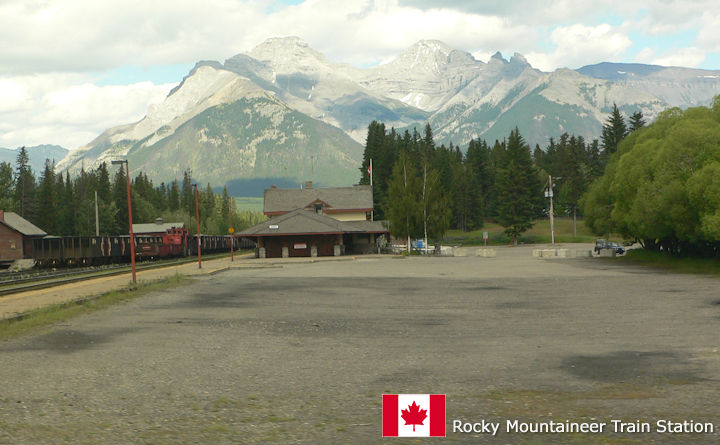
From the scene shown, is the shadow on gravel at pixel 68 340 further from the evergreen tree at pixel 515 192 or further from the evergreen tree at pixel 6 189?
the evergreen tree at pixel 515 192

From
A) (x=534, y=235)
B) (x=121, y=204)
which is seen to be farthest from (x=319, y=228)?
(x=121, y=204)

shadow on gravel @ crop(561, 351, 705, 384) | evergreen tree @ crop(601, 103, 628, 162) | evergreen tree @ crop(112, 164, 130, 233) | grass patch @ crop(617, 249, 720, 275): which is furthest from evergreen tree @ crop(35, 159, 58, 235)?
shadow on gravel @ crop(561, 351, 705, 384)

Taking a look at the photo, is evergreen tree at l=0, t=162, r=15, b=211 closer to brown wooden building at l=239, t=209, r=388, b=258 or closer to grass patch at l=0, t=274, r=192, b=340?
brown wooden building at l=239, t=209, r=388, b=258

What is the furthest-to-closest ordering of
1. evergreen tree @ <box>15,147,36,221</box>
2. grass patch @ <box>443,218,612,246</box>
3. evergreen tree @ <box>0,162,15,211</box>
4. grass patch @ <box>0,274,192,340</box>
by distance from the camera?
grass patch @ <box>443,218,612,246</box> < evergreen tree @ <box>15,147,36,221</box> < evergreen tree @ <box>0,162,15,211</box> < grass patch @ <box>0,274,192,340</box>

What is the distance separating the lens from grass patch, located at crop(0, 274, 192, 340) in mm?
18016

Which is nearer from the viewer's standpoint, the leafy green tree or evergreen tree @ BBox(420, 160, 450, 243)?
the leafy green tree

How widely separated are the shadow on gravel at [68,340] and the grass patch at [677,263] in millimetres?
34383

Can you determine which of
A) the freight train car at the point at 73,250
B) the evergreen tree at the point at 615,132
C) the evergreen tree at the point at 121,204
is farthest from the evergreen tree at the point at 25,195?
the evergreen tree at the point at 615,132

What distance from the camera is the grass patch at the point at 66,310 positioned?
18016 mm

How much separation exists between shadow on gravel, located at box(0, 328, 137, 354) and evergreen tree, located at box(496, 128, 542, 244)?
10668 centimetres

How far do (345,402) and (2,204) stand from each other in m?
107

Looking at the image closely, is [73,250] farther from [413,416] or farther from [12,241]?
[413,416]

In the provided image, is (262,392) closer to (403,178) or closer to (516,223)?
(403,178)

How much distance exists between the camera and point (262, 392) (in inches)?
409
